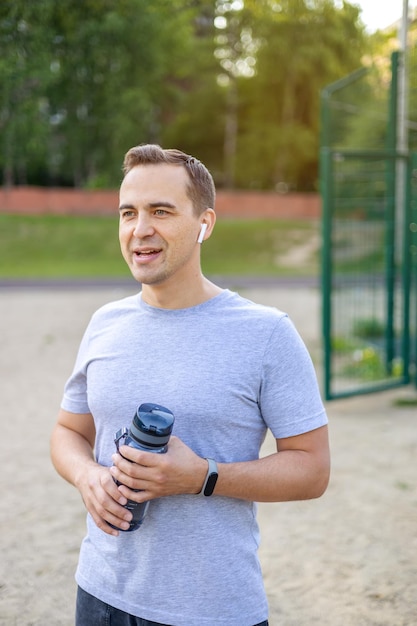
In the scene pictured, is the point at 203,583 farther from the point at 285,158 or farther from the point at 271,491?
the point at 285,158

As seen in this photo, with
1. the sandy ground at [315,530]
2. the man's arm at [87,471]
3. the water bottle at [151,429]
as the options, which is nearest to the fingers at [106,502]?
the man's arm at [87,471]

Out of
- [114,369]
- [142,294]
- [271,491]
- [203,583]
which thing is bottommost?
[203,583]

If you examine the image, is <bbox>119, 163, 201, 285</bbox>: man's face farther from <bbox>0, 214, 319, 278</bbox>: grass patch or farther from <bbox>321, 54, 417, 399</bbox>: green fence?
<bbox>0, 214, 319, 278</bbox>: grass patch

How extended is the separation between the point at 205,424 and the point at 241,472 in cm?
13

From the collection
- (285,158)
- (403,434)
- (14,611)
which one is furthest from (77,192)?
(14,611)

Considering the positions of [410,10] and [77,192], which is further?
[77,192]

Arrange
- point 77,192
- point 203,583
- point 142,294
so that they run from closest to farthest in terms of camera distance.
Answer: point 203,583, point 142,294, point 77,192

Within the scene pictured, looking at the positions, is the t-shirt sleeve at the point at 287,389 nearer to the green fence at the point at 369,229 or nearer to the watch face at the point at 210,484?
the watch face at the point at 210,484

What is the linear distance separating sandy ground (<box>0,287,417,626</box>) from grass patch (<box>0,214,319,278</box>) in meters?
18.5

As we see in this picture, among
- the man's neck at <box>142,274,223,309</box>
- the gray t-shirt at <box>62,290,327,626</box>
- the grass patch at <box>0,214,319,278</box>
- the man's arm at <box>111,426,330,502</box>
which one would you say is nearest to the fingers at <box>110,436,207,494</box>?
the man's arm at <box>111,426,330,502</box>

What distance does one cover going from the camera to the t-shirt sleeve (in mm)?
1843

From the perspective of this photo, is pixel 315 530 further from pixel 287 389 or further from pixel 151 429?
pixel 151 429

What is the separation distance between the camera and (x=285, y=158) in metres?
45.0

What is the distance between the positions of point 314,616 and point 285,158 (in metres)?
42.6
